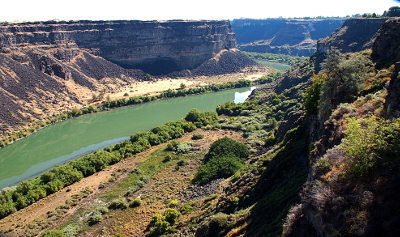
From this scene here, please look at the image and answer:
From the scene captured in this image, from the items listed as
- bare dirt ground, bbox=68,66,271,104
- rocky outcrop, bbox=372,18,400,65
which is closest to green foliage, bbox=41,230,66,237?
rocky outcrop, bbox=372,18,400,65

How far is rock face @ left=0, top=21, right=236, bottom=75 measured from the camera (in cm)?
6931

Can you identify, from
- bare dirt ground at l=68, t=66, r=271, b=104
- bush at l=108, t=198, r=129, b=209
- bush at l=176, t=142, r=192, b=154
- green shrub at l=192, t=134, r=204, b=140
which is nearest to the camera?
bush at l=108, t=198, r=129, b=209

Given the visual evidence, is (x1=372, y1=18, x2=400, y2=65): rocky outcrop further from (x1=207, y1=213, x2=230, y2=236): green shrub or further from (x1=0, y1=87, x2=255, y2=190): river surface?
(x1=0, y1=87, x2=255, y2=190): river surface

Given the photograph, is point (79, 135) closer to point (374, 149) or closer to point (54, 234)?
point (54, 234)

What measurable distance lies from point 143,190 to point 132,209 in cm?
337

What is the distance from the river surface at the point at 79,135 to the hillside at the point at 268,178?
7.55 metres

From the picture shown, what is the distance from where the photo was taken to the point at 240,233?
14.3m

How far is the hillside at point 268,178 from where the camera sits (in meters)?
9.02

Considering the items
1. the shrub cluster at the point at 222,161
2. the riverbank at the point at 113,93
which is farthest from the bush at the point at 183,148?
the riverbank at the point at 113,93

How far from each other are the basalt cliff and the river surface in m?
5.65

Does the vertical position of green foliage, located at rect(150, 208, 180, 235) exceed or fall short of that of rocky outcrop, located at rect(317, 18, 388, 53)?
it falls short

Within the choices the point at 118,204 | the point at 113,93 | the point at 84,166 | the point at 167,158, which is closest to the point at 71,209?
the point at 118,204

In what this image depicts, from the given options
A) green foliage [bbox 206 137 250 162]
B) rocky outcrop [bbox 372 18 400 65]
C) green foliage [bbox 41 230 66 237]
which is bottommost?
green foliage [bbox 41 230 66 237]

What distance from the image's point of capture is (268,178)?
18359mm
